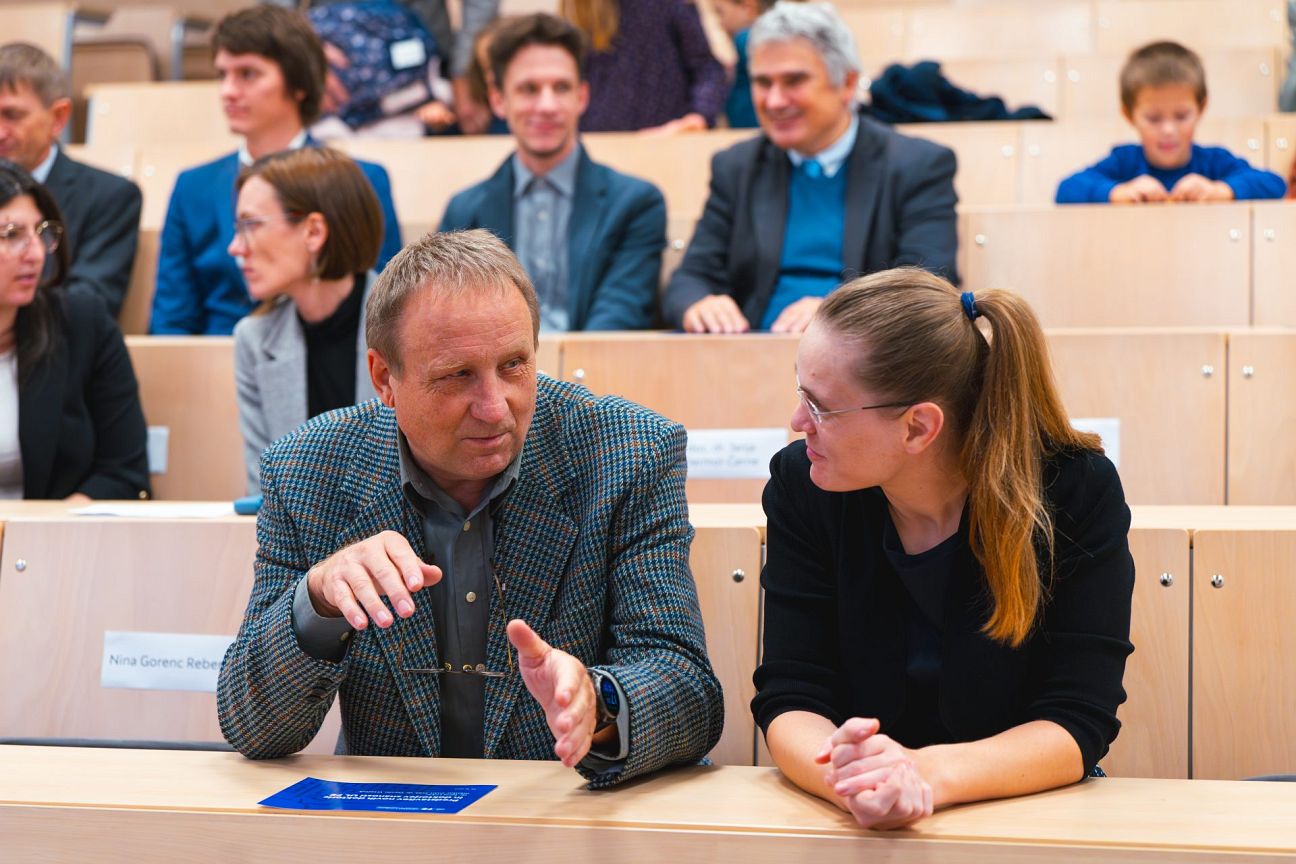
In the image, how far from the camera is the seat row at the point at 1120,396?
212 centimetres

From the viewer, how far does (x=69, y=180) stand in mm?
3229

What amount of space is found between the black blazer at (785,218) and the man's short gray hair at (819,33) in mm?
127

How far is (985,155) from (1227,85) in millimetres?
981

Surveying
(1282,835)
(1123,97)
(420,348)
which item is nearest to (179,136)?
(1123,97)

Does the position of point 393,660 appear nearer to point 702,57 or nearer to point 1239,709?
point 1239,709

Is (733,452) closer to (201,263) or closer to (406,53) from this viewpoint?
(201,263)

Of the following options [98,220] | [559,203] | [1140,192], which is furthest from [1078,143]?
[98,220]

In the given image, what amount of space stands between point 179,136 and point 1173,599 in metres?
3.75

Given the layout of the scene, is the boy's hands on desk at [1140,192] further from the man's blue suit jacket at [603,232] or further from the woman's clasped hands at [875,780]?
the woman's clasped hands at [875,780]

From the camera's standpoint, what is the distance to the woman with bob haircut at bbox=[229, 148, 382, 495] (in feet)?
7.93

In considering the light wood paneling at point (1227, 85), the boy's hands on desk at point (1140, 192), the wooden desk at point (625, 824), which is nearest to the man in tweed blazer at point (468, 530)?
the wooden desk at point (625, 824)

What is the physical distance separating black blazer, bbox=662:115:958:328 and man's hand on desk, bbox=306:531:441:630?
163cm

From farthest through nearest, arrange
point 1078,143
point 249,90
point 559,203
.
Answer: point 1078,143 → point 249,90 → point 559,203

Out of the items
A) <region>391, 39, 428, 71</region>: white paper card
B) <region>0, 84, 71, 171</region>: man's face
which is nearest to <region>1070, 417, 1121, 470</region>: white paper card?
<region>0, 84, 71, 171</region>: man's face
